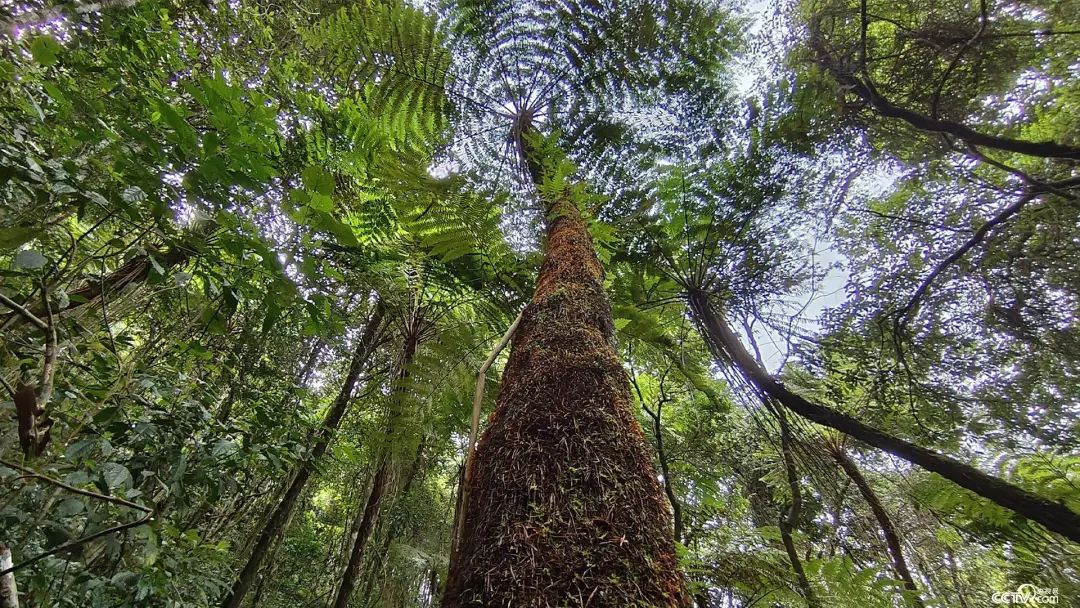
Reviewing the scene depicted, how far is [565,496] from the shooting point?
3.30ft

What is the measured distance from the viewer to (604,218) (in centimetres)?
362

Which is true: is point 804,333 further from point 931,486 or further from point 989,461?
point 989,461

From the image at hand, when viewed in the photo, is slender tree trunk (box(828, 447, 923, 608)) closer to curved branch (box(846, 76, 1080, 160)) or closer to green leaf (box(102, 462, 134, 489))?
curved branch (box(846, 76, 1080, 160))

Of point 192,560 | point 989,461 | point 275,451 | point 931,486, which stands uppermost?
point 989,461

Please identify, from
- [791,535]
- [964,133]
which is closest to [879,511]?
[791,535]

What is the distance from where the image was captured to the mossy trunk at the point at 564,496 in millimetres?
828

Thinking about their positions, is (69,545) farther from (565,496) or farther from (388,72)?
(388,72)

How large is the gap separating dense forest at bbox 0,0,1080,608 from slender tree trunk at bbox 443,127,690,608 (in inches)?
0.7

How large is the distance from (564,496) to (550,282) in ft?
3.79

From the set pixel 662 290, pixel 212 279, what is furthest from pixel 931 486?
pixel 212 279

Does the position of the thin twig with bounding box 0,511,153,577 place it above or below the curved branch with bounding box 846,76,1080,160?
below

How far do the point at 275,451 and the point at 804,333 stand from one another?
4.22 metres

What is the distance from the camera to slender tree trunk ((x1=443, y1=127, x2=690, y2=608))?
83 centimetres

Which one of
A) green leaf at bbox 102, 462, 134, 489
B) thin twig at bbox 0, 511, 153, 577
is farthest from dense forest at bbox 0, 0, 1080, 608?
thin twig at bbox 0, 511, 153, 577
